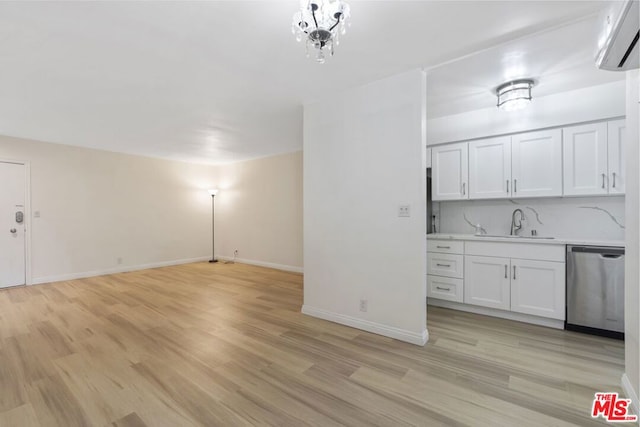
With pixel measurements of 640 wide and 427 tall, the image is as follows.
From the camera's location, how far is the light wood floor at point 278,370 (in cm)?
160

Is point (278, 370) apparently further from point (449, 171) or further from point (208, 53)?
point (449, 171)

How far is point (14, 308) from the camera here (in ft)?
11.0

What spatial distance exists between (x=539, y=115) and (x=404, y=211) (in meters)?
2.14

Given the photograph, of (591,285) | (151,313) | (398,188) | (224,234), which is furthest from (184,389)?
(224,234)

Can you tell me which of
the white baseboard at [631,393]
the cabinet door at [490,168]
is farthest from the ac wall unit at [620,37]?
the white baseboard at [631,393]

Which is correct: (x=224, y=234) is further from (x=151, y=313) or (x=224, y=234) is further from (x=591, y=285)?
(x=591, y=285)

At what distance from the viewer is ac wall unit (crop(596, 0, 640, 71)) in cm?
121

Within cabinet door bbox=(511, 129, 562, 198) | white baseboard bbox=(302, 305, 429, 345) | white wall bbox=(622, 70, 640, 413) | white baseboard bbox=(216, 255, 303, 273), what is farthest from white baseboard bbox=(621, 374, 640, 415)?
white baseboard bbox=(216, 255, 303, 273)

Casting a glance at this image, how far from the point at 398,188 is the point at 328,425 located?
1.89 metres

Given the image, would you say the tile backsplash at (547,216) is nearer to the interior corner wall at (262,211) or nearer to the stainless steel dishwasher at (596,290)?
the stainless steel dishwasher at (596,290)

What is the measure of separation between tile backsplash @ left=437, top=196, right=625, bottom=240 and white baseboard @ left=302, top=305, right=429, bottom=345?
6.19 feet

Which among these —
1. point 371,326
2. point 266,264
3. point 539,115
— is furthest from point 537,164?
point 266,264

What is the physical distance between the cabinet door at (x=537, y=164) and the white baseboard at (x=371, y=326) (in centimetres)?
209

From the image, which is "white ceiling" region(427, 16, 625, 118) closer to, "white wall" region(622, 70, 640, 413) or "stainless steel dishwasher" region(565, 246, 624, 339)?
Answer: "white wall" region(622, 70, 640, 413)
